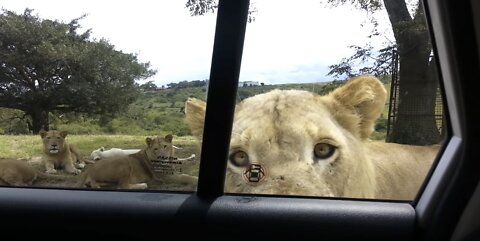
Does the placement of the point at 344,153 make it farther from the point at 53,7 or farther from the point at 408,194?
the point at 53,7

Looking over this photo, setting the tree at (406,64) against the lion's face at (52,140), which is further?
the lion's face at (52,140)

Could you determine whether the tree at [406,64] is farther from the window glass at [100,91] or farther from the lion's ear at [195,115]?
the lion's ear at [195,115]

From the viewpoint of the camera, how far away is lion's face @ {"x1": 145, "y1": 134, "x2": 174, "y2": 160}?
240 centimetres

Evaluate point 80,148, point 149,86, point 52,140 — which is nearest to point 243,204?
point 149,86

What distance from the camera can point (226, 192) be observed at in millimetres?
2375

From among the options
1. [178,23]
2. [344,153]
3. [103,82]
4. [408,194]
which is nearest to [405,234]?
[408,194]

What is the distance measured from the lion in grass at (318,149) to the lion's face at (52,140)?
1.83ft

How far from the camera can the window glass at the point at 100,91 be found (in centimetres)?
230

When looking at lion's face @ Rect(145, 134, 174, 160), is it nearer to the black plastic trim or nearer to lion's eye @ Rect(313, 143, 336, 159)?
the black plastic trim

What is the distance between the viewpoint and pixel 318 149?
7.84 feet

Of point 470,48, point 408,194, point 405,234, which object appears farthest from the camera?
point 408,194

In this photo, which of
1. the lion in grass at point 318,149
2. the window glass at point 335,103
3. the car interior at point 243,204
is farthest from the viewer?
the lion in grass at point 318,149

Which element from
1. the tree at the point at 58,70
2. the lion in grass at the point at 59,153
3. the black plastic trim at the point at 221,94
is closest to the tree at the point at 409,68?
the black plastic trim at the point at 221,94

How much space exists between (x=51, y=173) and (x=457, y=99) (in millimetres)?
1657
